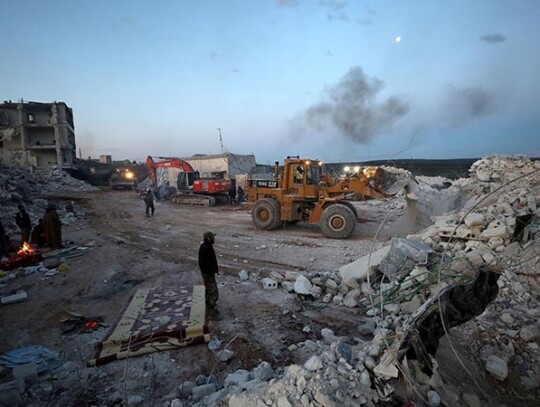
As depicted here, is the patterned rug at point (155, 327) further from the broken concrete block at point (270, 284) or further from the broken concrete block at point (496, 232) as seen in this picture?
the broken concrete block at point (496, 232)

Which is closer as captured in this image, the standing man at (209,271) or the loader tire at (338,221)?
the standing man at (209,271)

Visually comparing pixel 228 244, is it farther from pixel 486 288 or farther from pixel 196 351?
pixel 486 288

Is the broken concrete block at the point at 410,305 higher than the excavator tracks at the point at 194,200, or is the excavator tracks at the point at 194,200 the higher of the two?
the excavator tracks at the point at 194,200

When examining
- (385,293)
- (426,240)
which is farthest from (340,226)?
(385,293)

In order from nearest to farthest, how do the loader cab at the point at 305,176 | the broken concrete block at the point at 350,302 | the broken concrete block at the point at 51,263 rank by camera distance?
1. the broken concrete block at the point at 350,302
2. the broken concrete block at the point at 51,263
3. the loader cab at the point at 305,176

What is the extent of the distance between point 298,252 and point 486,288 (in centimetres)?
644

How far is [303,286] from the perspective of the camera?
638cm

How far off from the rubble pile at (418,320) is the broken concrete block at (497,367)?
0.01m

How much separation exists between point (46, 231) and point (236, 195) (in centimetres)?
1290

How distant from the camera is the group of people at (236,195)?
70.1ft

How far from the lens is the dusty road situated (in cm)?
408

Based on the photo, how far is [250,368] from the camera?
422 centimetres

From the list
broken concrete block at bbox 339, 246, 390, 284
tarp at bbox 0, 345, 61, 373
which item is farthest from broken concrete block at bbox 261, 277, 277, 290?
tarp at bbox 0, 345, 61, 373

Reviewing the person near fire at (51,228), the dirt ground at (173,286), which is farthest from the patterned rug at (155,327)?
the person near fire at (51,228)
